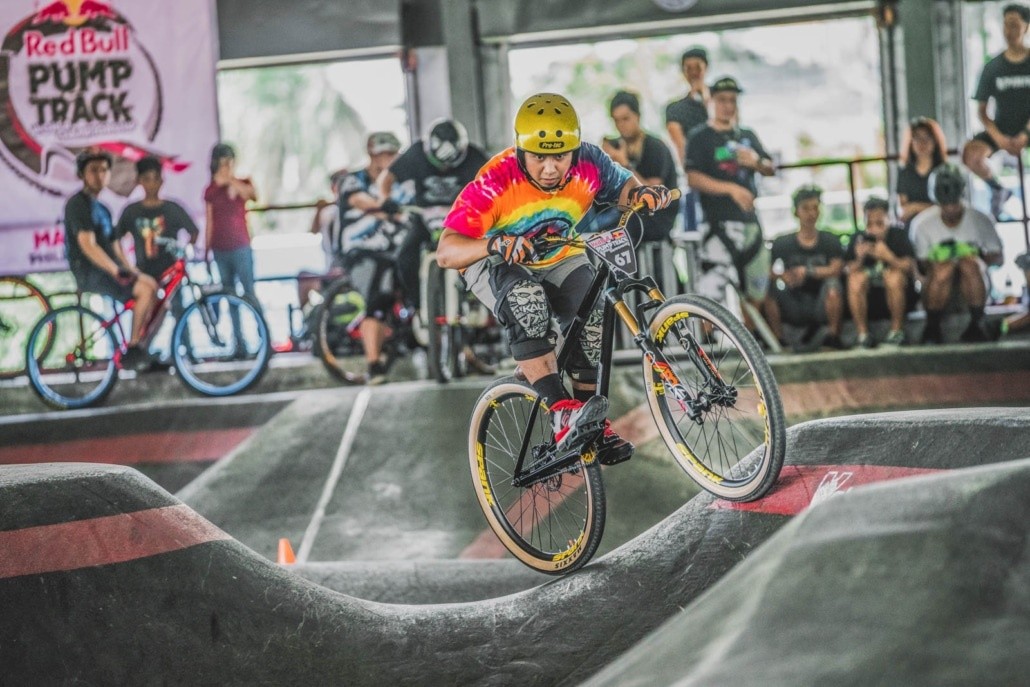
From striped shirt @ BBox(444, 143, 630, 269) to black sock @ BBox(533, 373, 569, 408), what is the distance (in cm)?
46

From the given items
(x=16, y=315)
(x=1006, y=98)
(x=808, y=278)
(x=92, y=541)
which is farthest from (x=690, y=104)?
(x=92, y=541)

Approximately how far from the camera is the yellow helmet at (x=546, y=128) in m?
4.53

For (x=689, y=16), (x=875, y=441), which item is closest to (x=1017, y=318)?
(x=689, y=16)

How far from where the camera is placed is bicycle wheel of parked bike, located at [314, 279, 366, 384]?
10094 mm

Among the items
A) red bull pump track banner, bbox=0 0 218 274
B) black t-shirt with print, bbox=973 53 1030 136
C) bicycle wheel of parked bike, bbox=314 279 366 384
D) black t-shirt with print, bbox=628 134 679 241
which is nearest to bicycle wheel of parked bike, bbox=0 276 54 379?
red bull pump track banner, bbox=0 0 218 274

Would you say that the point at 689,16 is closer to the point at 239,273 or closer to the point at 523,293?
the point at 239,273

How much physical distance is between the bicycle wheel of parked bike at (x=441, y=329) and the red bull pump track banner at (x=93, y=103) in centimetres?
255

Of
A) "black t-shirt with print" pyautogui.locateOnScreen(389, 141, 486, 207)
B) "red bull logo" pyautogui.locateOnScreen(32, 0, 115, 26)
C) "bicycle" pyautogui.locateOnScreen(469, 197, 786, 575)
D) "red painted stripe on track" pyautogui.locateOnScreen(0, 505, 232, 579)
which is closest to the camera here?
"bicycle" pyautogui.locateOnScreen(469, 197, 786, 575)

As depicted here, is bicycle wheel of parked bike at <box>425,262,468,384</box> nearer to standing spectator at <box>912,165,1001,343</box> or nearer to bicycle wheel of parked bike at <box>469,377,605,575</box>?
bicycle wheel of parked bike at <box>469,377,605,575</box>

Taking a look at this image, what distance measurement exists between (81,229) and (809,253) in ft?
20.1

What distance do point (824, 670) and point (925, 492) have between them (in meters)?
0.71

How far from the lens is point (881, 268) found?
9867mm

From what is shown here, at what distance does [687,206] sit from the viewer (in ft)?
34.6

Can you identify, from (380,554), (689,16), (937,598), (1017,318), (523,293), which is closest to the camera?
(937,598)
